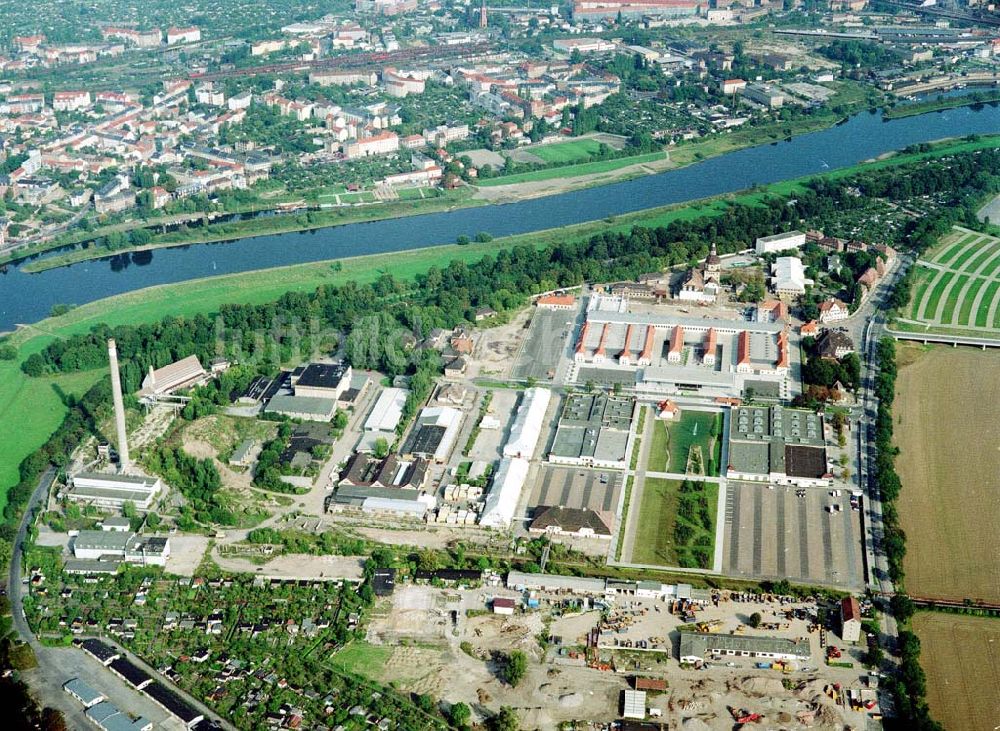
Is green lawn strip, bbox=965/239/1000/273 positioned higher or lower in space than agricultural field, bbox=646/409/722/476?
lower

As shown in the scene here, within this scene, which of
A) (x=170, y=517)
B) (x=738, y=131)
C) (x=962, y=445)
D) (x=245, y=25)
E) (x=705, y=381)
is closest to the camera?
(x=170, y=517)

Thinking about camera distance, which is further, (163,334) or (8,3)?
(8,3)

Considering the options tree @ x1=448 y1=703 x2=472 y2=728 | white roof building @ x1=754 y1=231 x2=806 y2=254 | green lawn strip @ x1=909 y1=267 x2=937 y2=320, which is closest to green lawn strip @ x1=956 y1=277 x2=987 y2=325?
green lawn strip @ x1=909 y1=267 x2=937 y2=320

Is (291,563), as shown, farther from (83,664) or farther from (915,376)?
(915,376)

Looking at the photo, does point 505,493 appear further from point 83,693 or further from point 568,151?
point 568,151

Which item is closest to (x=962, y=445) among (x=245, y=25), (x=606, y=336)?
(x=606, y=336)

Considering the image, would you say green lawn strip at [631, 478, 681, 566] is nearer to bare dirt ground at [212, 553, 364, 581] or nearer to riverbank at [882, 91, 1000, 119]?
bare dirt ground at [212, 553, 364, 581]

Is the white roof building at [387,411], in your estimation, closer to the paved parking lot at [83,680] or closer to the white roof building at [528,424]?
the white roof building at [528,424]
